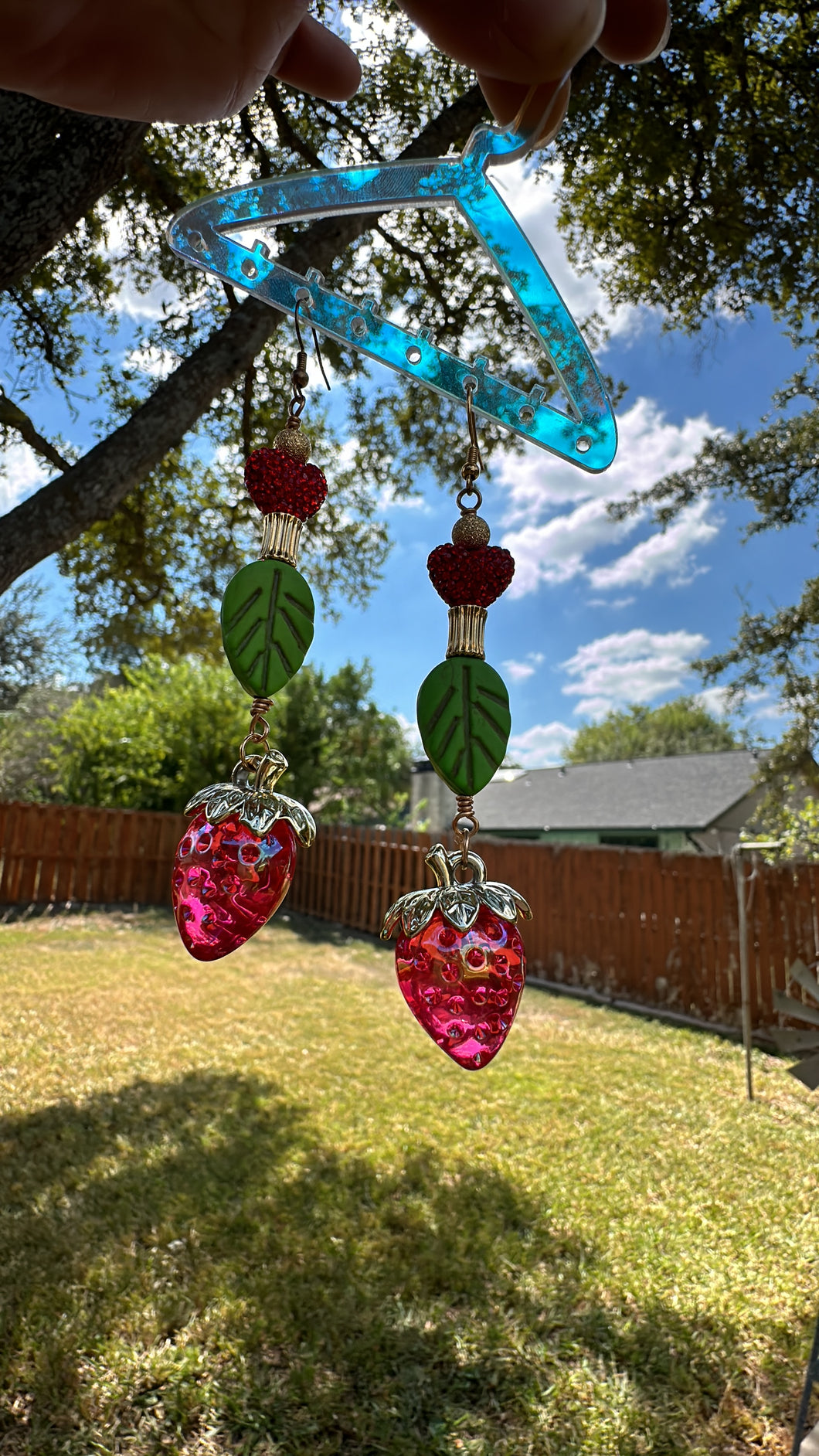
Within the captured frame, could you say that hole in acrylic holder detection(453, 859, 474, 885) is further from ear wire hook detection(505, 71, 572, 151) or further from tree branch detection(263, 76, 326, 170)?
tree branch detection(263, 76, 326, 170)

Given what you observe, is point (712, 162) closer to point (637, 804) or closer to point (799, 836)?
point (799, 836)

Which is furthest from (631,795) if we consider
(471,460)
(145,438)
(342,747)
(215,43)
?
(215,43)

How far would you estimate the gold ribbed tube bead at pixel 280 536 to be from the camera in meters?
1.02

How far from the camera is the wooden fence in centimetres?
806

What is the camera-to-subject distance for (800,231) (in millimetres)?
4727

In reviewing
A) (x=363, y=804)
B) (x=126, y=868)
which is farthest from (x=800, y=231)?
(x=363, y=804)

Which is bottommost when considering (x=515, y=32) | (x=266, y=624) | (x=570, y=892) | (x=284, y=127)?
(x=570, y=892)

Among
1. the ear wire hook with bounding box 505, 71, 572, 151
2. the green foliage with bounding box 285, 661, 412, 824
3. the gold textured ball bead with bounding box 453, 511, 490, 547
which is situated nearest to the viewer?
the ear wire hook with bounding box 505, 71, 572, 151

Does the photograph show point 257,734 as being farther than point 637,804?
No

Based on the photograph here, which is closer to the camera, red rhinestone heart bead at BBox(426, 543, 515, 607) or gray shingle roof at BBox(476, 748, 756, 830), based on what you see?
red rhinestone heart bead at BBox(426, 543, 515, 607)

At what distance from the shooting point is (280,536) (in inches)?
40.4

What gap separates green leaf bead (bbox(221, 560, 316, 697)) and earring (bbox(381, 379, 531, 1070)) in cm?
18

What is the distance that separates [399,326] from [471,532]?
0.32 metres

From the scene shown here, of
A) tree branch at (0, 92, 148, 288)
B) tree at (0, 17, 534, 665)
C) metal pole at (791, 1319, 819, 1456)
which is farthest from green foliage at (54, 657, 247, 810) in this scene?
metal pole at (791, 1319, 819, 1456)
